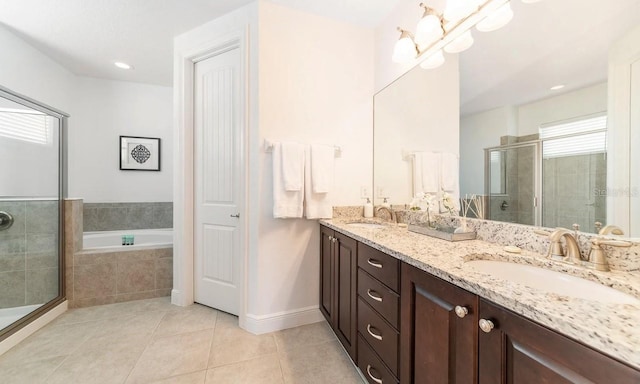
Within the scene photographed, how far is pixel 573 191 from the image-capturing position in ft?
3.00

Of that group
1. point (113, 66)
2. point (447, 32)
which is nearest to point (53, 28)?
point (113, 66)

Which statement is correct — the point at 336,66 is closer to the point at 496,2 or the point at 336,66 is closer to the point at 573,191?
the point at 496,2

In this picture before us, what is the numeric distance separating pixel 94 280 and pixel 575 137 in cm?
343

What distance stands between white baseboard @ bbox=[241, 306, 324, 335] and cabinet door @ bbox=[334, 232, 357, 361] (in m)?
0.40

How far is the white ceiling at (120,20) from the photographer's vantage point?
186 cm

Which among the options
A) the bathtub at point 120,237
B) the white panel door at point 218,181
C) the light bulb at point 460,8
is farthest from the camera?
the bathtub at point 120,237

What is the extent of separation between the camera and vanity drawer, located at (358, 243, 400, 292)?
1.02 meters

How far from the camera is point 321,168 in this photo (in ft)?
6.07

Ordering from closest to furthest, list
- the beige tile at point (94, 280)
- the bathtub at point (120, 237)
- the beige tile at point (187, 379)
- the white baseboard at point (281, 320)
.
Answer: the beige tile at point (187, 379)
the white baseboard at point (281, 320)
the beige tile at point (94, 280)
the bathtub at point (120, 237)

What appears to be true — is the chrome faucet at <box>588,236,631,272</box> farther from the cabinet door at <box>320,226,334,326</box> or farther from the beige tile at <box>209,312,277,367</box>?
the beige tile at <box>209,312,277,367</box>

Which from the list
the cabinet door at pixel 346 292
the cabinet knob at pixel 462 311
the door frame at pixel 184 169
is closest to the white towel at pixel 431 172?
the cabinet door at pixel 346 292

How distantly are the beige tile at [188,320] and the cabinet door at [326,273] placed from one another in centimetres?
91

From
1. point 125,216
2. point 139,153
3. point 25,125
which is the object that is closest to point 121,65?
point 139,153

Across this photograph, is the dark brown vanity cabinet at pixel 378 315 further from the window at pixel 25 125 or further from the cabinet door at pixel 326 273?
the window at pixel 25 125
